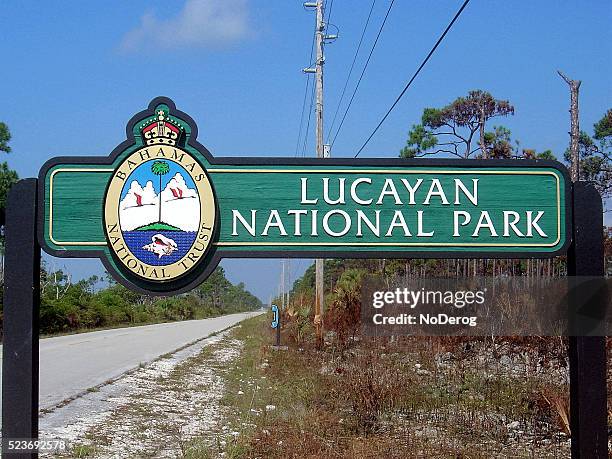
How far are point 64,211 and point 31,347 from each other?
2.81 feet

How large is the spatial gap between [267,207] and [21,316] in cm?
165

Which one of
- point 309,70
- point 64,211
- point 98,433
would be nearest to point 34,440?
point 64,211

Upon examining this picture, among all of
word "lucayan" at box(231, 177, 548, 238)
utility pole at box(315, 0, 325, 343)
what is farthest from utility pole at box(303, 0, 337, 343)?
word "lucayan" at box(231, 177, 548, 238)

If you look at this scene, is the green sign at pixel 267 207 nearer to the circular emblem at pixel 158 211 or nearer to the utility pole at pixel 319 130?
the circular emblem at pixel 158 211

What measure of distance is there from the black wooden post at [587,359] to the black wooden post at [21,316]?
333 centimetres

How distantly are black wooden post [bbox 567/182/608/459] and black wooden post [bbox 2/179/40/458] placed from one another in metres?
3.33

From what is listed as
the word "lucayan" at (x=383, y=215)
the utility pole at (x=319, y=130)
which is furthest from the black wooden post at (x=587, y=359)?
the utility pole at (x=319, y=130)

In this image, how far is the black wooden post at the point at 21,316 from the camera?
4.71m

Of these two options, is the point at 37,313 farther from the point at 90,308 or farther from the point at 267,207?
the point at 90,308

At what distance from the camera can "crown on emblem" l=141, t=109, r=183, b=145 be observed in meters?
4.92

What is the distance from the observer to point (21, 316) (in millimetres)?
4777

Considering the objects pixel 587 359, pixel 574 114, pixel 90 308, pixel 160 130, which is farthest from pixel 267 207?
pixel 90 308

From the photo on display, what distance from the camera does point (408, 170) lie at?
5.02 meters

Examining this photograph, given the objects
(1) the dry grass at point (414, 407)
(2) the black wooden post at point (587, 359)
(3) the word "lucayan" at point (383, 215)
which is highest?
(3) the word "lucayan" at point (383, 215)
